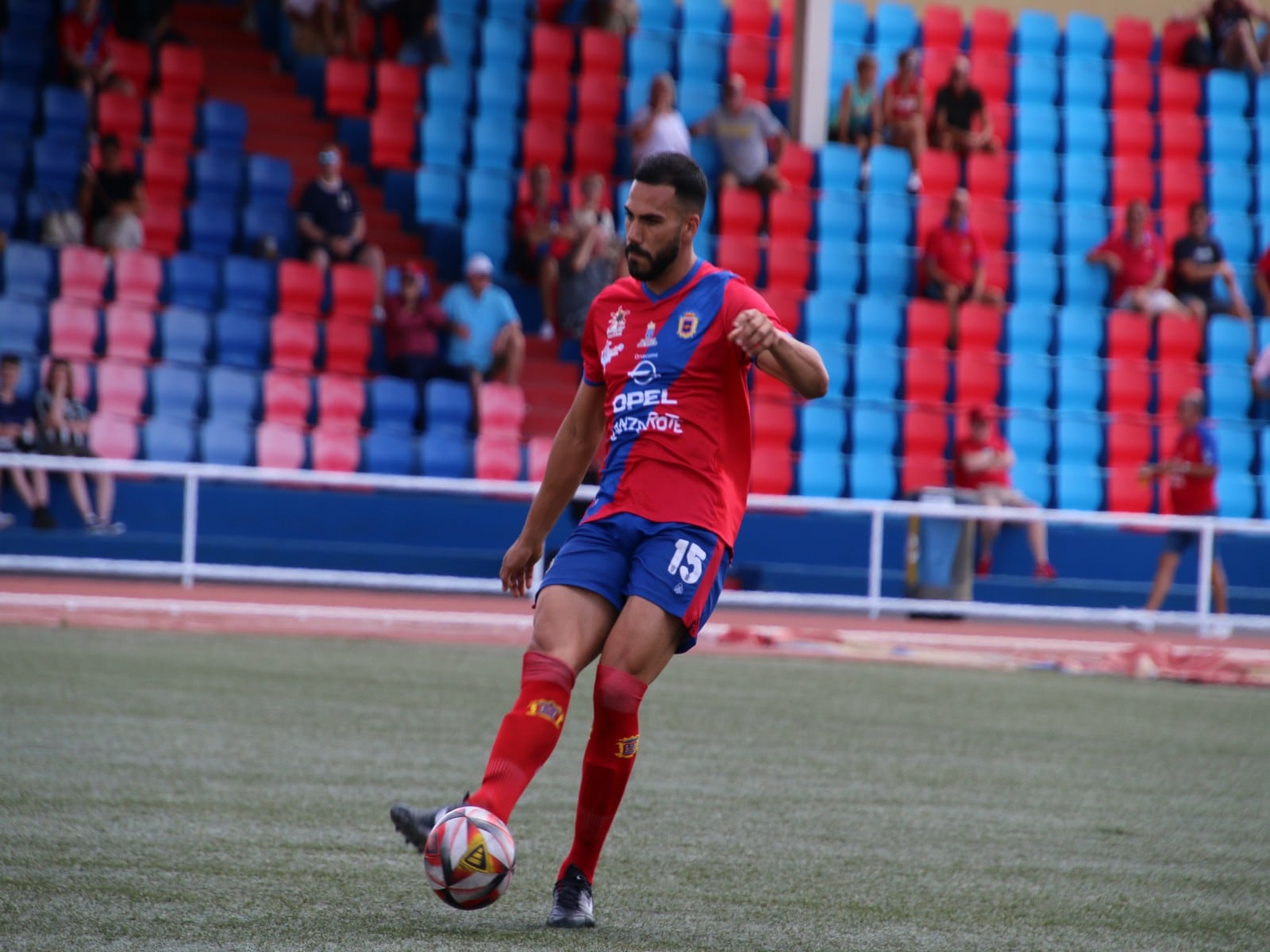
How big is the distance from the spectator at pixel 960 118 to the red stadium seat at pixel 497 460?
703 centimetres

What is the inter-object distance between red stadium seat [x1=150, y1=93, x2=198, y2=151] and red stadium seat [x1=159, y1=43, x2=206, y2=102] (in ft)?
1.70

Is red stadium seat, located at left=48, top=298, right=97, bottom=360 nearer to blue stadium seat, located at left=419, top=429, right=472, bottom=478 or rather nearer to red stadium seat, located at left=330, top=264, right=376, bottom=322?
red stadium seat, located at left=330, top=264, right=376, bottom=322

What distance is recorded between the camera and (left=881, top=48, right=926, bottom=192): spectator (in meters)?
17.8

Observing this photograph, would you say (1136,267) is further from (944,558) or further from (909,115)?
(944,558)

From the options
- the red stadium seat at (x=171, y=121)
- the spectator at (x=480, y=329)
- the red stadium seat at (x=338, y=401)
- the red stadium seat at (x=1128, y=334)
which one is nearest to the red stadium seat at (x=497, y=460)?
the spectator at (x=480, y=329)

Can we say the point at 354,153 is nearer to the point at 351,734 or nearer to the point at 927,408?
the point at 927,408

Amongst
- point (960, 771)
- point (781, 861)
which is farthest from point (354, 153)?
point (781, 861)

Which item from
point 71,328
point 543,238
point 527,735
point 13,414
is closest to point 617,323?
point 527,735

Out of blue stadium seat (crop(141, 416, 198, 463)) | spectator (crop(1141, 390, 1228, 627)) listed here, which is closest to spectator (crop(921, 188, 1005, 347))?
spectator (crop(1141, 390, 1228, 627))

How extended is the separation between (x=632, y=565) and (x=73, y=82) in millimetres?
14118

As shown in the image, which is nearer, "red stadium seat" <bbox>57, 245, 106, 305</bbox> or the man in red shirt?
the man in red shirt

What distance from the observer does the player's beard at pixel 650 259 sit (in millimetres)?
3992

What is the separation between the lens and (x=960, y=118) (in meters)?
18.2

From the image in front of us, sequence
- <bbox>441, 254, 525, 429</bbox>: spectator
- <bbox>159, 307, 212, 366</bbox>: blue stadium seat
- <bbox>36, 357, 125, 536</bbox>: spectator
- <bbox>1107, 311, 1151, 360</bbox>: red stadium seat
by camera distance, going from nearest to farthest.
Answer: <bbox>36, 357, 125, 536</bbox>: spectator < <bbox>159, 307, 212, 366</bbox>: blue stadium seat < <bbox>441, 254, 525, 429</bbox>: spectator < <bbox>1107, 311, 1151, 360</bbox>: red stadium seat
